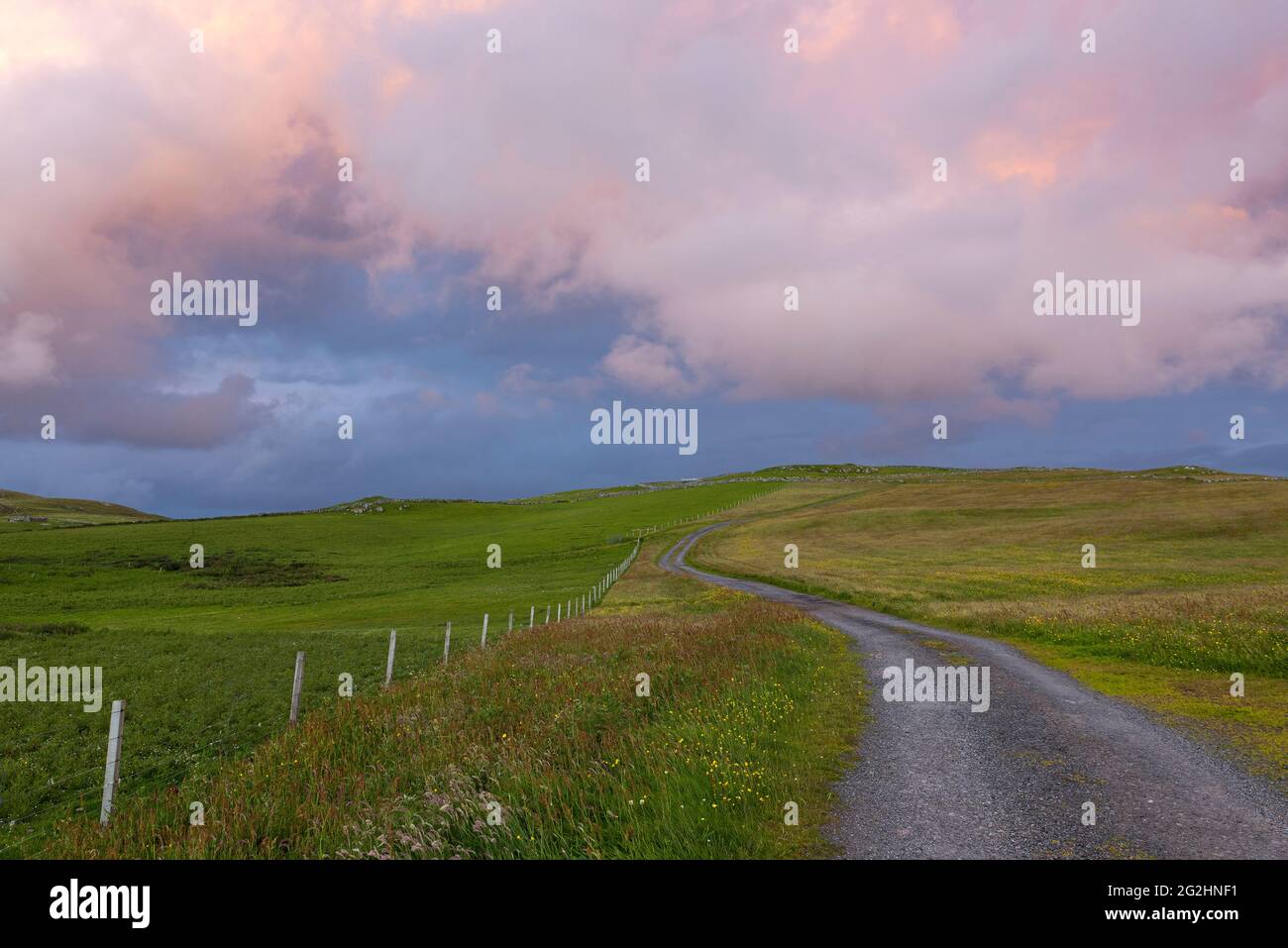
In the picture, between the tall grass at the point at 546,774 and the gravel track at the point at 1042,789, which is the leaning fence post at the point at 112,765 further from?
the gravel track at the point at 1042,789

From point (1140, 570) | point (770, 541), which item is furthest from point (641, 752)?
point (770, 541)

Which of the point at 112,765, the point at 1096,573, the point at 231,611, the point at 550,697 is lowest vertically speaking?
the point at 231,611

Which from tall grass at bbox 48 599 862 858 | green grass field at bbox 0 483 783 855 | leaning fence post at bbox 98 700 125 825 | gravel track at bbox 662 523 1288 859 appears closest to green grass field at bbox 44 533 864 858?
tall grass at bbox 48 599 862 858

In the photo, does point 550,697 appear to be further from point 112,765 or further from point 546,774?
point 112,765

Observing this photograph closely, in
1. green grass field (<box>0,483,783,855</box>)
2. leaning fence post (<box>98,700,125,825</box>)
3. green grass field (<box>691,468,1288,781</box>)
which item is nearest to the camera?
leaning fence post (<box>98,700,125,825</box>)

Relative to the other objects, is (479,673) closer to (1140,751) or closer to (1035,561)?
(1140,751)

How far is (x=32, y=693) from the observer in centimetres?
2112

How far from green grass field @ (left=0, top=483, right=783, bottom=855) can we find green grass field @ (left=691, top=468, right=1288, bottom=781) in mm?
21783

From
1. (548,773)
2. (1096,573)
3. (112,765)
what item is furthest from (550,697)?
(1096,573)

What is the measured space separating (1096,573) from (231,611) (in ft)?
218

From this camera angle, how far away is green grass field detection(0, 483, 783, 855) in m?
16.4

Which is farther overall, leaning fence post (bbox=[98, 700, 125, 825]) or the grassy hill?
leaning fence post (bbox=[98, 700, 125, 825])

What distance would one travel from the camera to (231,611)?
52469 millimetres

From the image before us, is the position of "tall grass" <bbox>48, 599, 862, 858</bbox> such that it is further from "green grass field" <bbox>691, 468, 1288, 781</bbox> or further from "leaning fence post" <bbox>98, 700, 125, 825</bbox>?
"green grass field" <bbox>691, 468, 1288, 781</bbox>
